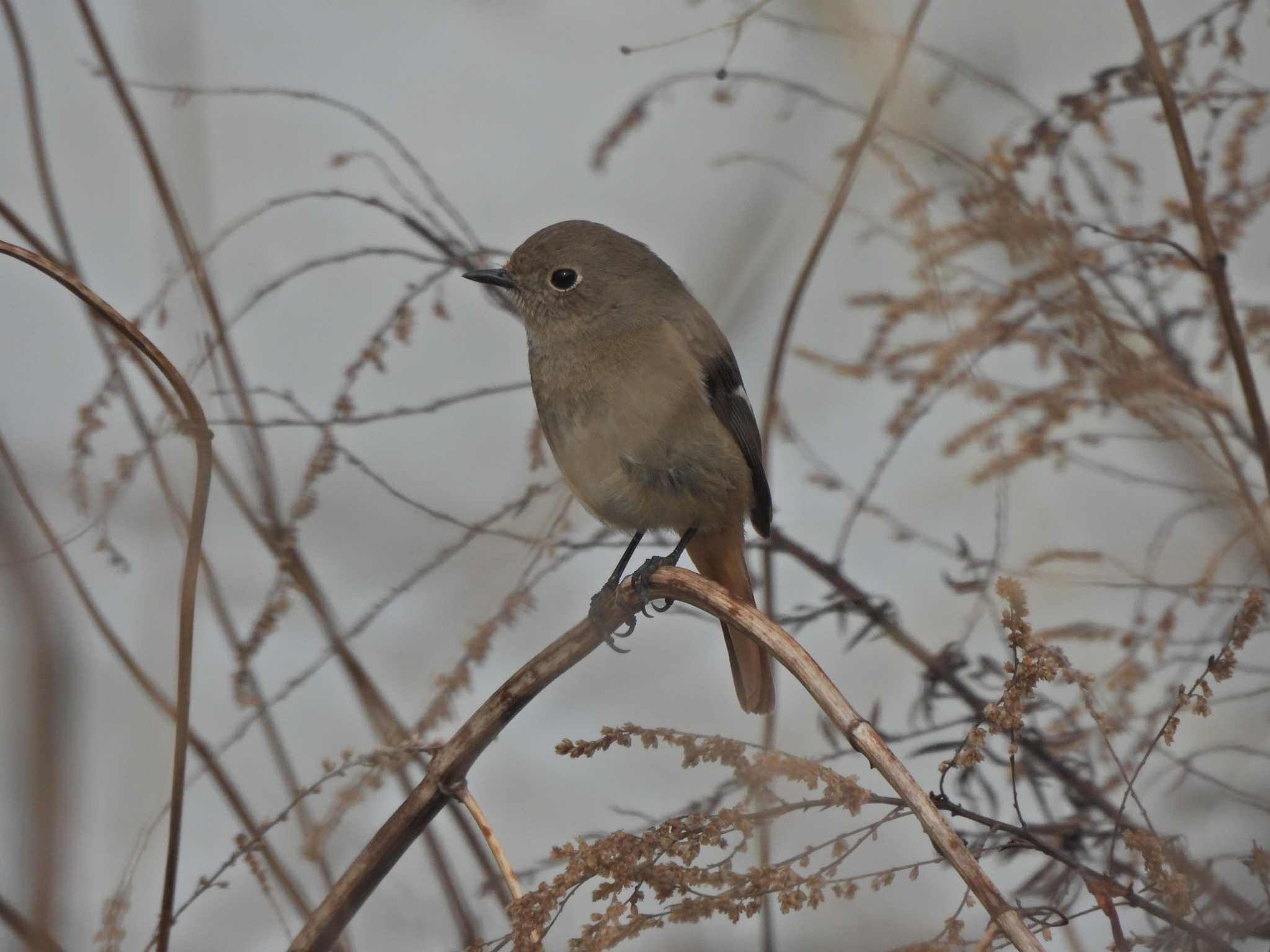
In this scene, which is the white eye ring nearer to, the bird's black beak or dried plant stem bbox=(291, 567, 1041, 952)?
the bird's black beak

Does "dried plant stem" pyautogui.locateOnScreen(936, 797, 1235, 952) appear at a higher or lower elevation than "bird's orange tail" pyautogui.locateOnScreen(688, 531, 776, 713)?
lower

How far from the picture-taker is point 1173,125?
240cm

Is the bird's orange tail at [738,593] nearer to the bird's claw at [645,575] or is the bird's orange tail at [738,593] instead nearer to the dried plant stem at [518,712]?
the bird's claw at [645,575]

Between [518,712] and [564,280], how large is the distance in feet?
7.64

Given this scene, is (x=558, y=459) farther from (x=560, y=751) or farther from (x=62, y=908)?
(x=62, y=908)

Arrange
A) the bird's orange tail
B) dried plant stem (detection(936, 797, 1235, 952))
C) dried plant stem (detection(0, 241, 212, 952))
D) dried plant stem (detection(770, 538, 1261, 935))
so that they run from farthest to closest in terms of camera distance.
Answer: the bird's orange tail
dried plant stem (detection(770, 538, 1261, 935))
dried plant stem (detection(0, 241, 212, 952))
dried plant stem (detection(936, 797, 1235, 952))

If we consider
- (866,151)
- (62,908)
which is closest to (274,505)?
(866,151)

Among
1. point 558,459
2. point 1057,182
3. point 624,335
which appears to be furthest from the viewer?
point 624,335

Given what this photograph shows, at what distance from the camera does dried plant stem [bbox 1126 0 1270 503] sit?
234 centimetres

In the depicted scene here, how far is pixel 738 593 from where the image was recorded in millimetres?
4262

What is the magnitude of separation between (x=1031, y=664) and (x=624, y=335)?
8.30ft

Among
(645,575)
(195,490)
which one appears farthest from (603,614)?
(195,490)

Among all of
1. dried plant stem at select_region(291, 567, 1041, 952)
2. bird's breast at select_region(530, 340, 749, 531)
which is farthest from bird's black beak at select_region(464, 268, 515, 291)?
Answer: dried plant stem at select_region(291, 567, 1041, 952)

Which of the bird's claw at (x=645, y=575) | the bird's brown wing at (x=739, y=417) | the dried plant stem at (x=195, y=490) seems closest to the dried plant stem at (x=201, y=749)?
the dried plant stem at (x=195, y=490)
